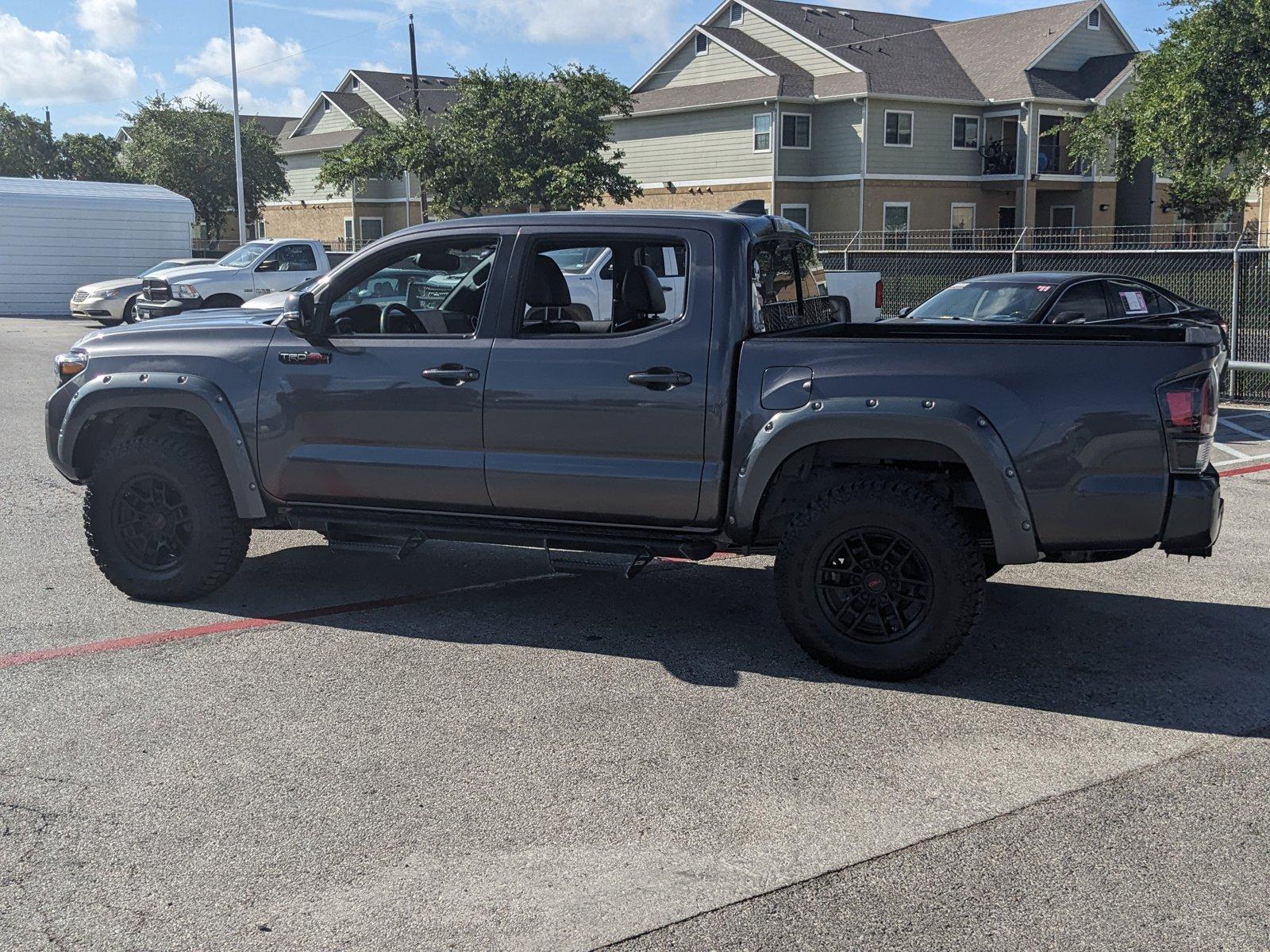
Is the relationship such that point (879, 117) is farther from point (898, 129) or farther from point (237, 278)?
point (237, 278)

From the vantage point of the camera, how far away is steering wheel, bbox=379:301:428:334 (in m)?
6.18

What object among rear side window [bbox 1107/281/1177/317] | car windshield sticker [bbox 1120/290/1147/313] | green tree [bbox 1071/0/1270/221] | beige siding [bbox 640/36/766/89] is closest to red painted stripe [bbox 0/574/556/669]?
rear side window [bbox 1107/281/1177/317]

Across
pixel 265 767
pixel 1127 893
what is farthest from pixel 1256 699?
pixel 265 767

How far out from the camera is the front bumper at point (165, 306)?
21.1 metres

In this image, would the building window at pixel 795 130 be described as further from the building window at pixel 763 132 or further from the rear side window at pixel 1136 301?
the rear side window at pixel 1136 301

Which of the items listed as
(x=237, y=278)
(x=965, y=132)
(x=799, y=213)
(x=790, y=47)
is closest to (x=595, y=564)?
(x=237, y=278)

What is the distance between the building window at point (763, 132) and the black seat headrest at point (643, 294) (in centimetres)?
3576

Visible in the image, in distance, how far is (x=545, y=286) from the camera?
19.5 ft

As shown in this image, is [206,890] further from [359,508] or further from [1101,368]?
[1101,368]

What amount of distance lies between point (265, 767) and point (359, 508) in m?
1.92

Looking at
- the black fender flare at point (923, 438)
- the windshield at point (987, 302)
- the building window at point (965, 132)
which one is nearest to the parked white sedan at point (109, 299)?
the windshield at point (987, 302)

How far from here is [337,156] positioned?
41469 mm

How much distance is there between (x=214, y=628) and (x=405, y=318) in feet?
5.88

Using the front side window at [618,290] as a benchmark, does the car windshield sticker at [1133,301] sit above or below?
below
